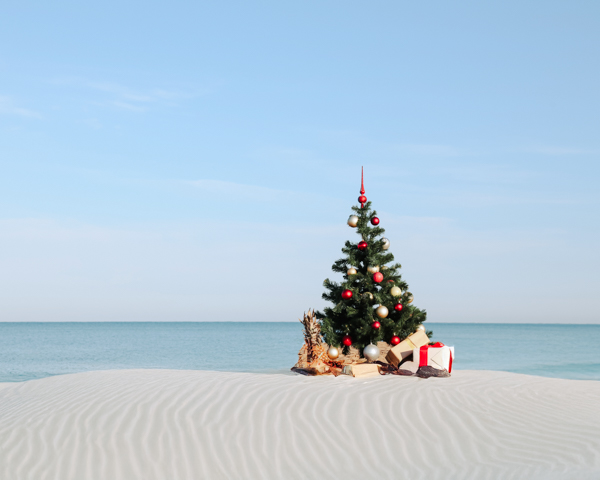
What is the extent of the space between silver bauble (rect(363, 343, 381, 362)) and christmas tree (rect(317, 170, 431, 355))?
0.57 metres

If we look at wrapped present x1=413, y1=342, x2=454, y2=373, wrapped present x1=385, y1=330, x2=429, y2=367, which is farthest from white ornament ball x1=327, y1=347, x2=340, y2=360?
wrapped present x1=413, y1=342, x2=454, y2=373

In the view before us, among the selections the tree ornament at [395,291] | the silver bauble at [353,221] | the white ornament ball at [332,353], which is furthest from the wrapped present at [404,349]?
the silver bauble at [353,221]

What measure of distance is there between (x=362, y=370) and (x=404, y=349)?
47.4 inches

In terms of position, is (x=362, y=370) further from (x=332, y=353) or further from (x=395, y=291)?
(x=395, y=291)

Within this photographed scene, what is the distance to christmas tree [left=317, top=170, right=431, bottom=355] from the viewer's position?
41.2 ft

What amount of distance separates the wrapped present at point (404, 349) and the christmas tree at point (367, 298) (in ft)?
2.82

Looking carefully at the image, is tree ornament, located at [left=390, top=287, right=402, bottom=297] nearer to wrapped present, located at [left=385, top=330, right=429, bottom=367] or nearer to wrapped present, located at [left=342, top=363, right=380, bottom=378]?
wrapped present, located at [left=385, top=330, right=429, bottom=367]

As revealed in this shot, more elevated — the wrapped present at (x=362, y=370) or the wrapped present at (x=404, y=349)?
the wrapped present at (x=404, y=349)

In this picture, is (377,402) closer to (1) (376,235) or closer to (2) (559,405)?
(2) (559,405)

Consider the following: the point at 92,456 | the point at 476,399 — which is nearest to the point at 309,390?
the point at 476,399

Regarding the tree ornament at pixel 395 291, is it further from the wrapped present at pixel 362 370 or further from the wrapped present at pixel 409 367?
the wrapped present at pixel 362 370

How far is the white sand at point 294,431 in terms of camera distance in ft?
21.0

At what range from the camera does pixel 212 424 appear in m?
7.36

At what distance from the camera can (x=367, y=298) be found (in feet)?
41.5
